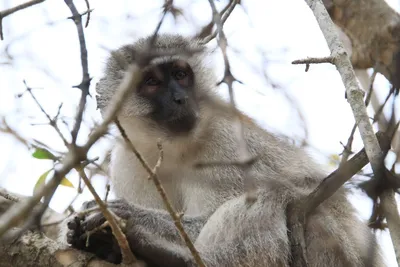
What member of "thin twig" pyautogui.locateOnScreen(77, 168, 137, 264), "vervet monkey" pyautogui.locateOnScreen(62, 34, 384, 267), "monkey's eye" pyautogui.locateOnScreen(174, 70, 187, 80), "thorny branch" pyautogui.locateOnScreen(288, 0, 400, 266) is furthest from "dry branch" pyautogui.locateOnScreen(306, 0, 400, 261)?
"monkey's eye" pyautogui.locateOnScreen(174, 70, 187, 80)

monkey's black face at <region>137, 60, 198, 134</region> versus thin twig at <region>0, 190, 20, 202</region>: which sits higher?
monkey's black face at <region>137, 60, 198, 134</region>

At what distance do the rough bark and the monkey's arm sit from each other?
9.51ft

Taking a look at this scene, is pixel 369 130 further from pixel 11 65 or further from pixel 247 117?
pixel 11 65

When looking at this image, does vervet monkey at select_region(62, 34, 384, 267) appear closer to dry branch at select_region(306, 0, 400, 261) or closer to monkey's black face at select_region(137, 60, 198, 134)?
monkey's black face at select_region(137, 60, 198, 134)

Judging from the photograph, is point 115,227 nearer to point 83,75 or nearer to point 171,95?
point 83,75

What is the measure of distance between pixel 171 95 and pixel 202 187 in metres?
0.88

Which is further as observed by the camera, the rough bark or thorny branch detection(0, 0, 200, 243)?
the rough bark

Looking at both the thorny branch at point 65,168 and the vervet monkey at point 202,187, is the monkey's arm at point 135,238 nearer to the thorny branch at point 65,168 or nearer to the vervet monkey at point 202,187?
the vervet monkey at point 202,187

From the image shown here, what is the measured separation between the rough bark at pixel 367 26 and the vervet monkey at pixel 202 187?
1401mm

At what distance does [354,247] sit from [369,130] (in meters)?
1.97

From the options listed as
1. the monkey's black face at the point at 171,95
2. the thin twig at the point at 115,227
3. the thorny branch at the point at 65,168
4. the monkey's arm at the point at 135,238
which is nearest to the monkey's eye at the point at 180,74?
the monkey's black face at the point at 171,95

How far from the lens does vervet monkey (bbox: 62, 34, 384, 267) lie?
4.86 meters

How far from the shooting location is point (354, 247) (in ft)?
17.2

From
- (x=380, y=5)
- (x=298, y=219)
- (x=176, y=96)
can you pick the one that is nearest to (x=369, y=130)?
(x=298, y=219)
